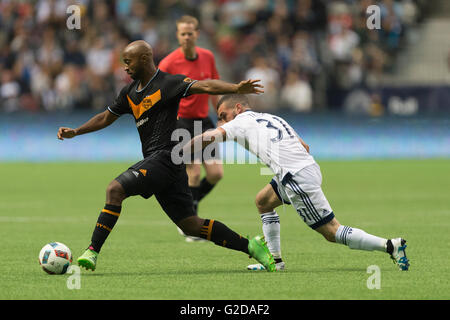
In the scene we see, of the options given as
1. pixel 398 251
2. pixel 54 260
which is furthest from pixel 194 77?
pixel 398 251

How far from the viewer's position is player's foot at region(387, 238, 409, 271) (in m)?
7.91

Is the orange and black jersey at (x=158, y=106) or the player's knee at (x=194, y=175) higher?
the orange and black jersey at (x=158, y=106)

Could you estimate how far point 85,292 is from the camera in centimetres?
709

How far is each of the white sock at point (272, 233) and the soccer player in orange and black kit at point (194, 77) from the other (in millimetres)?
3007

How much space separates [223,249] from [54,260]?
8.11ft

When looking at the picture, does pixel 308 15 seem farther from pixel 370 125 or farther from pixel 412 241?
pixel 412 241

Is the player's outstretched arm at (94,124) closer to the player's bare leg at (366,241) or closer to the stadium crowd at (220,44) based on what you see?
the player's bare leg at (366,241)

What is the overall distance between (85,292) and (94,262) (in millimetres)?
921

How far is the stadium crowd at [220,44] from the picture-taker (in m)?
23.8

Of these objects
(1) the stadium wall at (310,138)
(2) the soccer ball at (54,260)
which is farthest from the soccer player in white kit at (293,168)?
(1) the stadium wall at (310,138)

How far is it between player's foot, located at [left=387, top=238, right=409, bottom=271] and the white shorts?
0.55 metres

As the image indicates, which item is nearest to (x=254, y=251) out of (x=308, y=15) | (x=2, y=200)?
(x=2, y=200)
